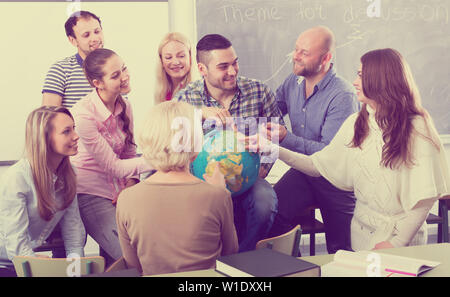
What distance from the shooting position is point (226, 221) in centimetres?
172

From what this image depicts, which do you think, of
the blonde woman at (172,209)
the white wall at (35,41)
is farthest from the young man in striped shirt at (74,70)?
the blonde woman at (172,209)

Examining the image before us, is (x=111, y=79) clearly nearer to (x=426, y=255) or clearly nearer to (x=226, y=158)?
(x=226, y=158)

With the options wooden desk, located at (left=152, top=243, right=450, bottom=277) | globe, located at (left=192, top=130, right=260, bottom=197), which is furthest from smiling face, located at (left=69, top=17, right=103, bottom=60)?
wooden desk, located at (left=152, top=243, right=450, bottom=277)

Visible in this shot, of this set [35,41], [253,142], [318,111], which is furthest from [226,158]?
[35,41]

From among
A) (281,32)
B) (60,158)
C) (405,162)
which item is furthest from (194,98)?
(281,32)

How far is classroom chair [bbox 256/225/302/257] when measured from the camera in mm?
1819

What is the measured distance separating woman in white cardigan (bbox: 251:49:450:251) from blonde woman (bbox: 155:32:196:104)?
38.5 inches

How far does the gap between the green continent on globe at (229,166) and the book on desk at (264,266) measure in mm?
830

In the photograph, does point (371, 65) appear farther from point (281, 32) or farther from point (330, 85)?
point (281, 32)

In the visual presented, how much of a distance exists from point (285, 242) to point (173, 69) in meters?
1.72

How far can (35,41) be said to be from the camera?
3.78 meters
